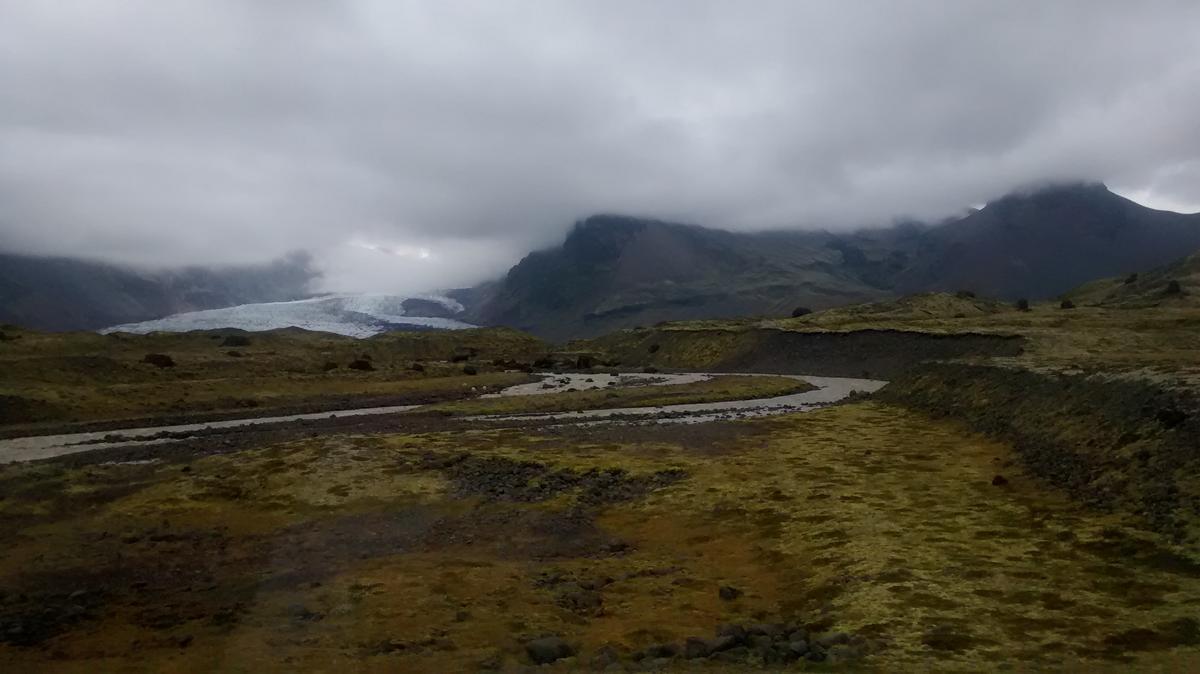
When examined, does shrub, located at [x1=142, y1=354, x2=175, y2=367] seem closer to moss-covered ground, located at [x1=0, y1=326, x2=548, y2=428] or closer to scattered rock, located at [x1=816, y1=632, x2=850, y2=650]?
moss-covered ground, located at [x1=0, y1=326, x2=548, y2=428]

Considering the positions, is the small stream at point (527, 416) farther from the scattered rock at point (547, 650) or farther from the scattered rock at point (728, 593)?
the scattered rock at point (547, 650)

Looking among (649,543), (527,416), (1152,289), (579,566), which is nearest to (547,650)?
(579,566)

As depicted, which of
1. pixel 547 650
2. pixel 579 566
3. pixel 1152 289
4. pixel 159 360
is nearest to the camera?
pixel 547 650

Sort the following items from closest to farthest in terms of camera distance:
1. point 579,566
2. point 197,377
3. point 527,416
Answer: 1. point 579,566
2. point 527,416
3. point 197,377

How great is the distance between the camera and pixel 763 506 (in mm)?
26453

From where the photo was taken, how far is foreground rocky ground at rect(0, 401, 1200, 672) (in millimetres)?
14430

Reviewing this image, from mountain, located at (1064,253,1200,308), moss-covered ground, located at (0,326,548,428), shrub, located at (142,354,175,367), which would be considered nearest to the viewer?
moss-covered ground, located at (0,326,548,428)

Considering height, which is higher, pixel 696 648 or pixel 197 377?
pixel 696 648

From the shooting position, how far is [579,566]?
21016mm

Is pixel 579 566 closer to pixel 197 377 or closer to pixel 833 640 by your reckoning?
pixel 833 640

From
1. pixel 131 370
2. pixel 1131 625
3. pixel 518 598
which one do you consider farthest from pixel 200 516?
pixel 131 370

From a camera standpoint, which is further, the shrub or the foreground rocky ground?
the shrub

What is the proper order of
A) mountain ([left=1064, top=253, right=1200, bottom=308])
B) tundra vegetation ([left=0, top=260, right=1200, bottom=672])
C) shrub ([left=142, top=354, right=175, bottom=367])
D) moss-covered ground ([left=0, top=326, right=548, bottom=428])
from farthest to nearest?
1. mountain ([left=1064, top=253, right=1200, bottom=308])
2. shrub ([left=142, top=354, right=175, bottom=367])
3. moss-covered ground ([left=0, top=326, right=548, bottom=428])
4. tundra vegetation ([left=0, top=260, right=1200, bottom=672])

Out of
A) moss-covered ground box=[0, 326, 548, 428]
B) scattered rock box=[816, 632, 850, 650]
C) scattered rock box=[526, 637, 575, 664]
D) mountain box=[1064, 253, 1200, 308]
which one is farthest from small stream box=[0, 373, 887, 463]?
mountain box=[1064, 253, 1200, 308]
